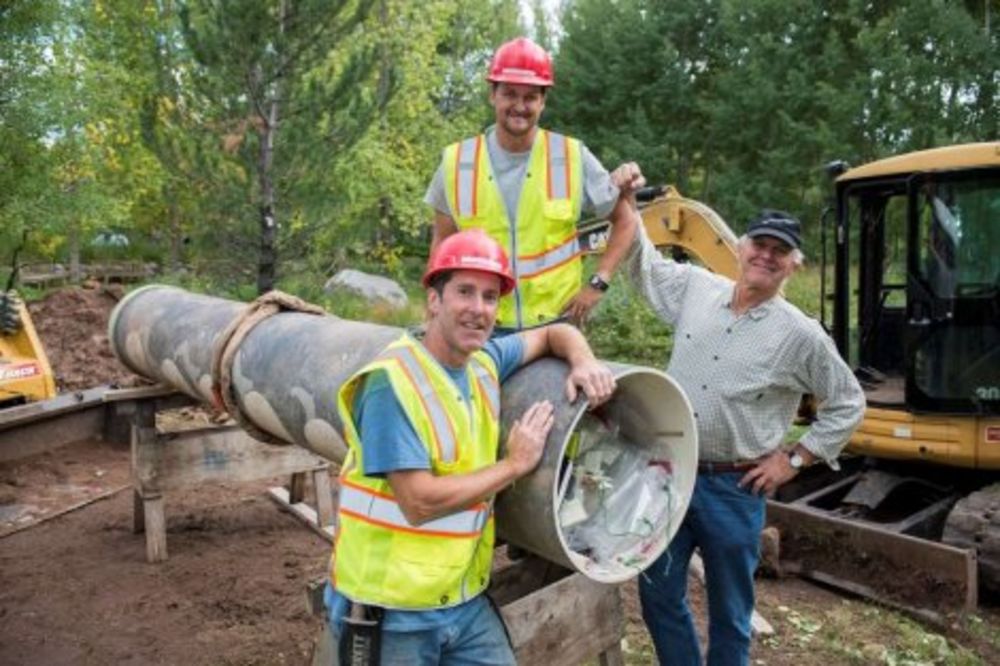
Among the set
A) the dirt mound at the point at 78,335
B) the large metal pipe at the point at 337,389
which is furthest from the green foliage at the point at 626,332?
the large metal pipe at the point at 337,389

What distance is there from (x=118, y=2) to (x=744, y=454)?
18866 mm

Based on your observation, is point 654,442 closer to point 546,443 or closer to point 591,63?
point 546,443

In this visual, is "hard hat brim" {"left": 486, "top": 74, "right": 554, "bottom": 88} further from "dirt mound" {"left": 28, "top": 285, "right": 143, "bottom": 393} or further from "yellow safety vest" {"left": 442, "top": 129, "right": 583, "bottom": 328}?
"dirt mound" {"left": 28, "top": 285, "right": 143, "bottom": 393}

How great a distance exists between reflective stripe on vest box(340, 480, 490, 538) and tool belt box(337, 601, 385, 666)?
0.81ft

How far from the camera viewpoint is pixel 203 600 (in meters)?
5.25

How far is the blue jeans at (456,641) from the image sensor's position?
2568 millimetres

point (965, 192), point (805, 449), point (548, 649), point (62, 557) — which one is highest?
point (965, 192)

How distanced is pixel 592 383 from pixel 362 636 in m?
0.91

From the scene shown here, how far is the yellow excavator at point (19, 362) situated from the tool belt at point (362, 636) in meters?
5.17

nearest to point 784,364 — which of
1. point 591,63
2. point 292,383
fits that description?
point 292,383

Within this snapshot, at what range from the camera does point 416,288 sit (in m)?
22.8

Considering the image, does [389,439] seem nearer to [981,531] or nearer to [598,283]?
[598,283]

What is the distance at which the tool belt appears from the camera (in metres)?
2.54

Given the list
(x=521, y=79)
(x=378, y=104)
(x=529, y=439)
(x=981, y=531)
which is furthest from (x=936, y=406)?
(x=378, y=104)
